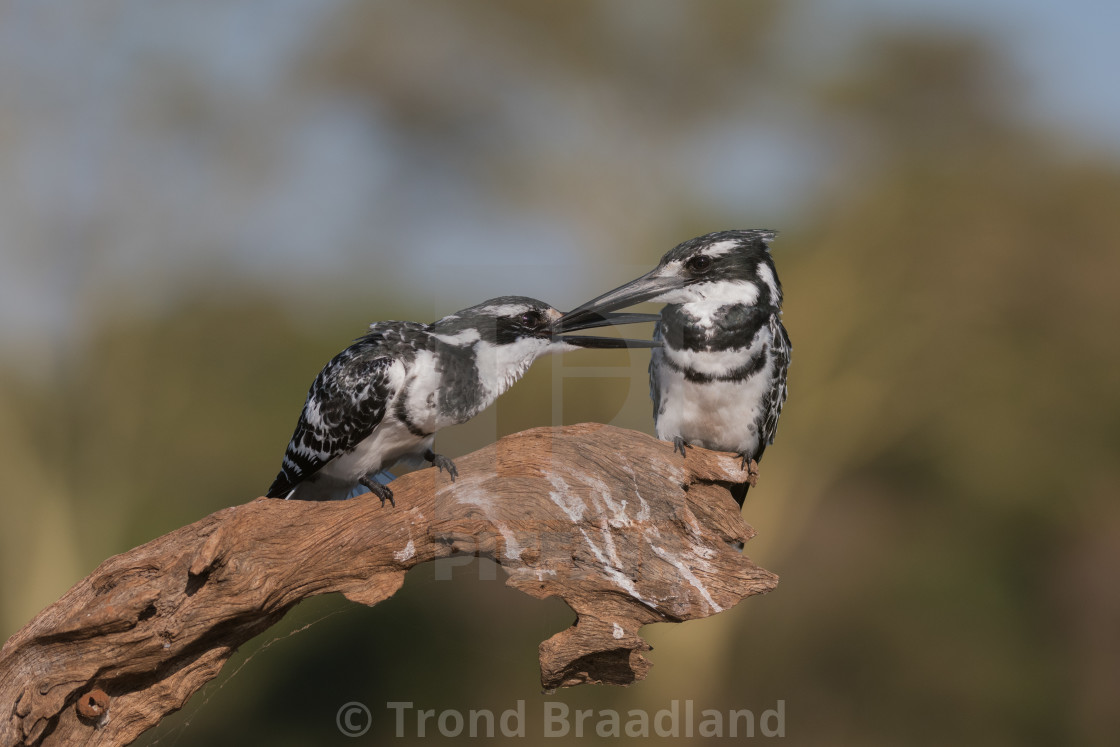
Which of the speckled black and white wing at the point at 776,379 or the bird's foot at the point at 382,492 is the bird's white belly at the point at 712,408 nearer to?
the speckled black and white wing at the point at 776,379

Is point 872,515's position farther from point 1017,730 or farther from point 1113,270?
point 1113,270

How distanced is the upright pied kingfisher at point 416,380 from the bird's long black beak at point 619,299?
0.5 inches

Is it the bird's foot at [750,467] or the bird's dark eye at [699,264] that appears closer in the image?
the bird's dark eye at [699,264]

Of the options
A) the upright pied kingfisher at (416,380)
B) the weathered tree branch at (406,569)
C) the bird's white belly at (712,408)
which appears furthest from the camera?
the bird's white belly at (712,408)

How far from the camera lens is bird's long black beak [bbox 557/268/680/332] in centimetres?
236

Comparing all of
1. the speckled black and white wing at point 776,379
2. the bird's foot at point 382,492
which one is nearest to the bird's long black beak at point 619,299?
the speckled black and white wing at point 776,379

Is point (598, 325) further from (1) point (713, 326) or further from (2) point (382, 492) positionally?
(2) point (382, 492)

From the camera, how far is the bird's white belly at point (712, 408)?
2402 millimetres

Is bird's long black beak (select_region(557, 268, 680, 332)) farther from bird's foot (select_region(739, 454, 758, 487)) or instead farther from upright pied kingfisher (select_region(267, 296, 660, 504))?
bird's foot (select_region(739, 454, 758, 487))

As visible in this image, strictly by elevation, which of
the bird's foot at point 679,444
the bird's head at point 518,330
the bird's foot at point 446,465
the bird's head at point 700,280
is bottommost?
the bird's foot at point 446,465

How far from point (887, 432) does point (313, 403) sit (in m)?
5.10

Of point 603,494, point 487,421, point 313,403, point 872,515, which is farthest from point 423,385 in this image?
point 872,515

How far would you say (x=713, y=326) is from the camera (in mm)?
2344

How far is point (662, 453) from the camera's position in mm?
2309
